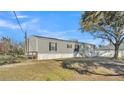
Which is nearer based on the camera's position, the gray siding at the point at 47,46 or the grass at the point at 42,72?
the grass at the point at 42,72

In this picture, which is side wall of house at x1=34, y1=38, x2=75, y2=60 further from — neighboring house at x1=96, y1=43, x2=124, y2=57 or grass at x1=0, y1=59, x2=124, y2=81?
neighboring house at x1=96, y1=43, x2=124, y2=57

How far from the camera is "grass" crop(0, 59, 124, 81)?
8016 mm

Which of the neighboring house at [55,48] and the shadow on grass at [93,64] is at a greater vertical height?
the neighboring house at [55,48]

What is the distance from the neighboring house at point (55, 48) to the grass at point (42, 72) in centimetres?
19

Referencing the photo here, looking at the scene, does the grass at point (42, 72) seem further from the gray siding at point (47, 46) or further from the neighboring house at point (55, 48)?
the gray siding at point (47, 46)

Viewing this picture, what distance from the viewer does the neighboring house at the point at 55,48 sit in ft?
27.3

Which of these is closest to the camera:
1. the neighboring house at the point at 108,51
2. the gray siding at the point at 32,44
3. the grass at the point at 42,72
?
the grass at the point at 42,72

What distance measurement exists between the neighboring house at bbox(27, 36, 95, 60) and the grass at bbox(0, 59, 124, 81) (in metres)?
0.19

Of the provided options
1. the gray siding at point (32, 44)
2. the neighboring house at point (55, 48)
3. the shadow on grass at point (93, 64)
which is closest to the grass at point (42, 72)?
the shadow on grass at point (93, 64)

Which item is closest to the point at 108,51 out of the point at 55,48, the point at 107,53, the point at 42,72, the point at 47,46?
the point at 107,53

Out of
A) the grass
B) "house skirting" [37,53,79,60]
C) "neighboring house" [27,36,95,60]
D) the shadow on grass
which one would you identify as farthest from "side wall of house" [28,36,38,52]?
the shadow on grass

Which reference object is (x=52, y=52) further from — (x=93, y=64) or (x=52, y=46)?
(x=93, y=64)

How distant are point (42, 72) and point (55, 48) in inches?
29.4

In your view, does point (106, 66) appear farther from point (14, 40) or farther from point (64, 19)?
point (14, 40)
